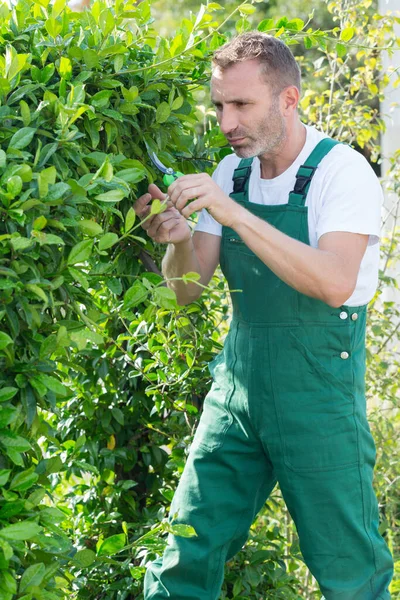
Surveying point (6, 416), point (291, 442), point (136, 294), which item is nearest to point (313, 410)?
point (291, 442)

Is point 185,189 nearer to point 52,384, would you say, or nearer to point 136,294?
point 136,294

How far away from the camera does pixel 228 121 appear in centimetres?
217

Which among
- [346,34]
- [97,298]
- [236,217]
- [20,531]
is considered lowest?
[20,531]

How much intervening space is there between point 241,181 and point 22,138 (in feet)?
3.26

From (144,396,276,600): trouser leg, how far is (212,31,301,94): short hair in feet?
3.01

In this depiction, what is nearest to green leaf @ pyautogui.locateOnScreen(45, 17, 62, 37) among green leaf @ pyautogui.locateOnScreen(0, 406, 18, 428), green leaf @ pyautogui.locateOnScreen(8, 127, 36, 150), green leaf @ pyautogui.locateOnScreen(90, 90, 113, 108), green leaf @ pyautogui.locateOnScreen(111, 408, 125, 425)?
green leaf @ pyautogui.locateOnScreen(90, 90, 113, 108)

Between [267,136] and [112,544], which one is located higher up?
[267,136]

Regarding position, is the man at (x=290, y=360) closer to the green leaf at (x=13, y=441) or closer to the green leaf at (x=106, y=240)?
the green leaf at (x=106, y=240)

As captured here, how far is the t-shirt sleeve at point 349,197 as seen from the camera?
6.82 ft

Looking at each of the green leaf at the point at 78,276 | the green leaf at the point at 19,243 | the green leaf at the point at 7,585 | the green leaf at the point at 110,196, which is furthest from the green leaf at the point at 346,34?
the green leaf at the point at 7,585

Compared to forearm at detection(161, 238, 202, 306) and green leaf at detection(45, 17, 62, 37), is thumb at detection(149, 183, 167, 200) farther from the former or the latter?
green leaf at detection(45, 17, 62, 37)

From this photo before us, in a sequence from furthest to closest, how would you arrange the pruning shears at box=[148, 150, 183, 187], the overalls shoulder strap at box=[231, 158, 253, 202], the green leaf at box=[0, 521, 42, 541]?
1. the overalls shoulder strap at box=[231, 158, 253, 202]
2. the pruning shears at box=[148, 150, 183, 187]
3. the green leaf at box=[0, 521, 42, 541]

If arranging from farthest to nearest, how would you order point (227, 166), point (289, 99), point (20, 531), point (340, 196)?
point (227, 166)
point (289, 99)
point (340, 196)
point (20, 531)

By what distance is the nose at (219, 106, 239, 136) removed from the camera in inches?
85.5
